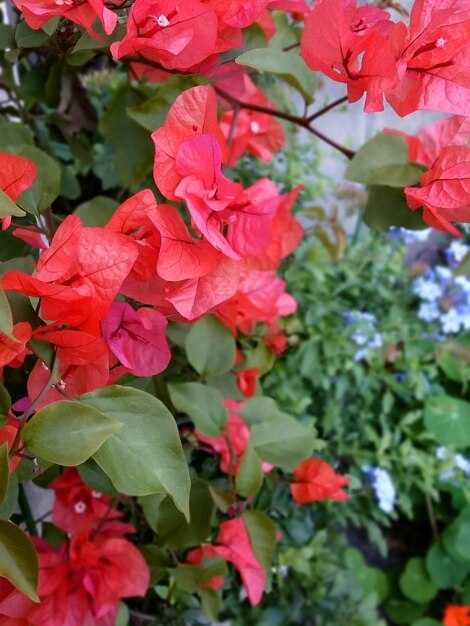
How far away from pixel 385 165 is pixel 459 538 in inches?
40.9

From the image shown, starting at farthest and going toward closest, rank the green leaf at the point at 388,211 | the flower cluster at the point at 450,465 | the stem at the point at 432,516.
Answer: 1. the stem at the point at 432,516
2. the flower cluster at the point at 450,465
3. the green leaf at the point at 388,211

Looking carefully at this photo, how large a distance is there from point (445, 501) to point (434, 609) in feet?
0.79

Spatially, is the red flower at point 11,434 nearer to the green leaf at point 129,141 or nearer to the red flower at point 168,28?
the red flower at point 168,28

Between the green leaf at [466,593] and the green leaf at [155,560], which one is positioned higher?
the green leaf at [155,560]

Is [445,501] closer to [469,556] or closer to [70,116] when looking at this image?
[469,556]

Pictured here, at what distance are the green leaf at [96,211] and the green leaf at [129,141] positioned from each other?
0.13 feet

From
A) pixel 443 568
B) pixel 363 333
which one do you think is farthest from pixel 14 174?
pixel 443 568

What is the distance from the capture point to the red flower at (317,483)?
500mm

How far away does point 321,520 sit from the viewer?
2.38 ft

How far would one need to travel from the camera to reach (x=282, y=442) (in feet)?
1.53

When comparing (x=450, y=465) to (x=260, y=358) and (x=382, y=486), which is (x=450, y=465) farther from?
(x=260, y=358)

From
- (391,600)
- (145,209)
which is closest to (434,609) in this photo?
(391,600)

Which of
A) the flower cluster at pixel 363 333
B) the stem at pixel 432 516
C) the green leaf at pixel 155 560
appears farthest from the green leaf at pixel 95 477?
the stem at pixel 432 516

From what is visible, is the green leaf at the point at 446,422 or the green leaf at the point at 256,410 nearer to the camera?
the green leaf at the point at 256,410
